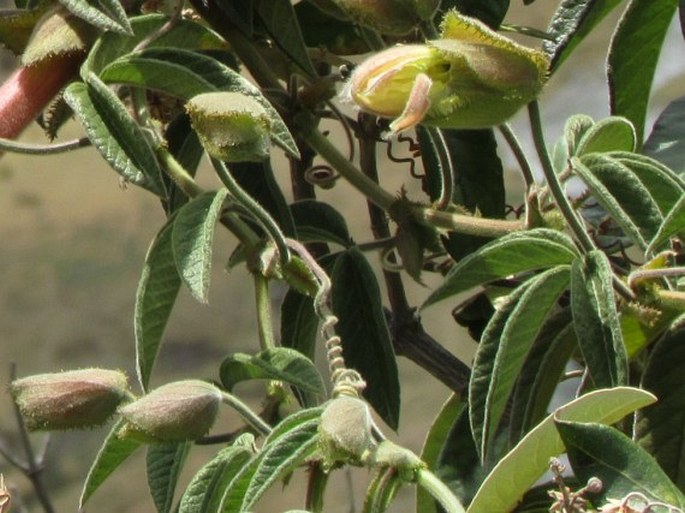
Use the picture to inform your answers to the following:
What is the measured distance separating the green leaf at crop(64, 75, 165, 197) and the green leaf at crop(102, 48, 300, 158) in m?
0.02

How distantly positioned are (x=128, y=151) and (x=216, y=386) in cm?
11

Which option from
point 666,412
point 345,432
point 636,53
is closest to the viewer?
point 345,432

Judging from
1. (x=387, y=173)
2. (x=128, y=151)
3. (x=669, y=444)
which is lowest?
(x=387, y=173)

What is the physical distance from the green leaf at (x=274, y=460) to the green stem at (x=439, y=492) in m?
0.04

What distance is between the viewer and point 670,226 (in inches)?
19.4

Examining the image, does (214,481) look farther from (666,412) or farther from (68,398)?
(666,412)

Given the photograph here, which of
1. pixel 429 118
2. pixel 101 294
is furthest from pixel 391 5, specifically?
pixel 101 294

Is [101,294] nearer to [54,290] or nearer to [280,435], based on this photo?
[54,290]

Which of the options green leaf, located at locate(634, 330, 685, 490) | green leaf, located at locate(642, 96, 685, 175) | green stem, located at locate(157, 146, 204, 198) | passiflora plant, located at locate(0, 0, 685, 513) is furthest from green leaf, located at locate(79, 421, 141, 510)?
green leaf, located at locate(642, 96, 685, 175)

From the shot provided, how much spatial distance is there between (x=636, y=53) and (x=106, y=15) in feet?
0.88

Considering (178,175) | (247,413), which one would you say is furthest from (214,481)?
(178,175)

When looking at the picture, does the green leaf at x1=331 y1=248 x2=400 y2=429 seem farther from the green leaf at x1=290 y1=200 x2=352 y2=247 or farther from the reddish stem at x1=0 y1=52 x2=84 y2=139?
the reddish stem at x1=0 y1=52 x2=84 y2=139

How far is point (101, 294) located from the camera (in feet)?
11.1

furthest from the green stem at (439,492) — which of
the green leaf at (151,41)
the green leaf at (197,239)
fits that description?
the green leaf at (151,41)
